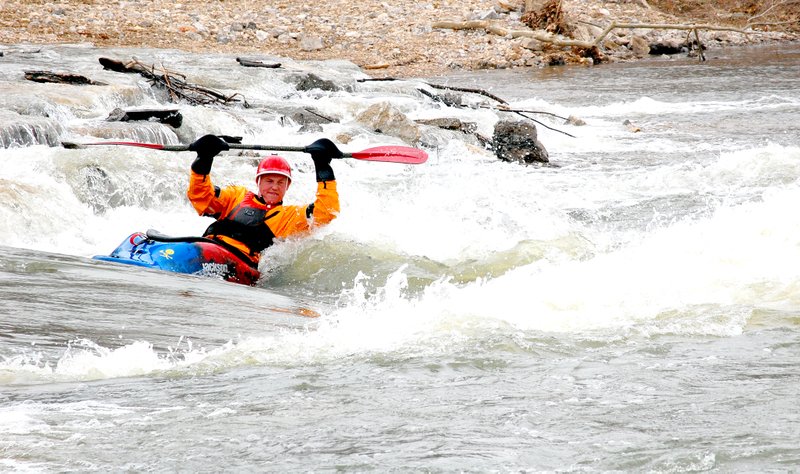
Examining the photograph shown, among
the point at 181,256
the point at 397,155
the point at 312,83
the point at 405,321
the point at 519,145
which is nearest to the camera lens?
the point at 405,321

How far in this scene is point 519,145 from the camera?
1313cm

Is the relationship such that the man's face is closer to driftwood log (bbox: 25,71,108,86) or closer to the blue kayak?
the blue kayak

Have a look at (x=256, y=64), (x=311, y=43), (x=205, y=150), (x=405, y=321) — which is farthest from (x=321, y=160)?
(x=311, y=43)

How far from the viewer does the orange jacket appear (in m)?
7.02

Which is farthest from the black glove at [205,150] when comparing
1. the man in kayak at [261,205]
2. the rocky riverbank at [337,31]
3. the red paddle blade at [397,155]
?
the rocky riverbank at [337,31]

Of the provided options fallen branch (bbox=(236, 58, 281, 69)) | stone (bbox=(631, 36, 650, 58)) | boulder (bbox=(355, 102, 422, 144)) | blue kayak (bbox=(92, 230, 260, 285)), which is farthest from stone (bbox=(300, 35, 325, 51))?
blue kayak (bbox=(92, 230, 260, 285))

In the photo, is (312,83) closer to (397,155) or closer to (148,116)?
(148,116)

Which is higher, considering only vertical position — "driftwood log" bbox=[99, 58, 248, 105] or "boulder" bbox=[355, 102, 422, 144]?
"driftwood log" bbox=[99, 58, 248, 105]

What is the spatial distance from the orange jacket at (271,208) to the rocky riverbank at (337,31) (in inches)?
564

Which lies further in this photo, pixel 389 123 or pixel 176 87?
pixel 176 87

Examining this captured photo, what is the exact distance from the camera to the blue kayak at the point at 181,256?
650cm

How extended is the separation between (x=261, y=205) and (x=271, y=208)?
0.07 metres

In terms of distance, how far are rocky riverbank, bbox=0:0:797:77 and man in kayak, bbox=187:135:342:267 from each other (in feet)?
47.2

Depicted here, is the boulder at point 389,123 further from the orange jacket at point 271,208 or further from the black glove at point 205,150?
the black glove at point 205,150
